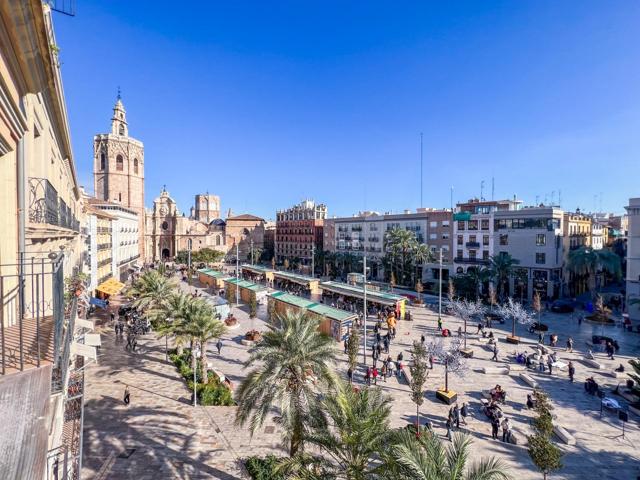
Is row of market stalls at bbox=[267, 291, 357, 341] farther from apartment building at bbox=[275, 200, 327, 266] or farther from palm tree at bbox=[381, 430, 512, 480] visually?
apartment building at bbox=[275, 200, 327, 266]

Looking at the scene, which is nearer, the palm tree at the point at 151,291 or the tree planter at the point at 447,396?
the tree planter at the point at 447,396

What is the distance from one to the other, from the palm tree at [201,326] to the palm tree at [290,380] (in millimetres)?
8122

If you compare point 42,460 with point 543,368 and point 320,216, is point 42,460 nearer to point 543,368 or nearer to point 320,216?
point 543,368

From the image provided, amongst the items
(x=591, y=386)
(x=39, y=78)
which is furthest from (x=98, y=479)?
(x=591, y=386)

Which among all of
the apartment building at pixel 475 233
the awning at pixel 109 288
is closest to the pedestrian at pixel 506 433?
the awning at pixel 109 288

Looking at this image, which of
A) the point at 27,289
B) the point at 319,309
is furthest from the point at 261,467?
the point at 319,309

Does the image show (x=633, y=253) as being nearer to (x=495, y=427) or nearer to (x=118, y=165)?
(x=495, y=427)

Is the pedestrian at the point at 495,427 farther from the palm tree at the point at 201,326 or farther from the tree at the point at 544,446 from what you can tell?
the palm tree at the point at 201,326

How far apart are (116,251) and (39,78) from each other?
161ft

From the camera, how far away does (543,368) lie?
22953 millimetres

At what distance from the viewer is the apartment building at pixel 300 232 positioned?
83.5 meters

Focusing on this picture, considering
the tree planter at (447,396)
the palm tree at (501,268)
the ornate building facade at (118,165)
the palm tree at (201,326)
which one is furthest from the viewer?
the ornate building facade at (118,165)

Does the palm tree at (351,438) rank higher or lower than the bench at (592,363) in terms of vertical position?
higher

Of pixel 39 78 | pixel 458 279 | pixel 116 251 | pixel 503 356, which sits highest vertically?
pixel 39 78
